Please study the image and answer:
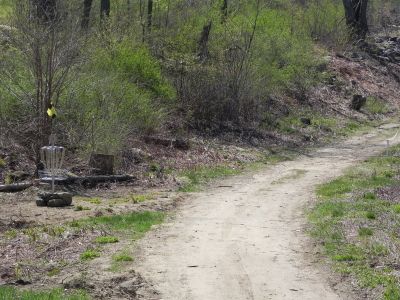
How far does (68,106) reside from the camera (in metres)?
20.4

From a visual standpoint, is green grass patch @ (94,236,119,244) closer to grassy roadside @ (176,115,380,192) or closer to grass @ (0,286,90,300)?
grass @ (0,286,90,300)

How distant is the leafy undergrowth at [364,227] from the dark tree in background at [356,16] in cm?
2657

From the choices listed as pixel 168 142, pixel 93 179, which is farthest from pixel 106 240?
pixel 168 142

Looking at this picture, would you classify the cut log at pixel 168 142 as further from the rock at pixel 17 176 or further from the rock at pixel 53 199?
the rock at pixel 53 199

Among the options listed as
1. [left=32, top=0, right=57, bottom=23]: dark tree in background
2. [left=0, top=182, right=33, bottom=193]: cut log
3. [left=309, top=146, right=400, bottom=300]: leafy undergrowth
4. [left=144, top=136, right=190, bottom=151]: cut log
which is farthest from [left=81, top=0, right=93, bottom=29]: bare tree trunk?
[left=309, top=146, right=400, bottom=300]: leafy undergrowth

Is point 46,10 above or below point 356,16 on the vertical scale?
above

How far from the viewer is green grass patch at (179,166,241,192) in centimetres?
1894

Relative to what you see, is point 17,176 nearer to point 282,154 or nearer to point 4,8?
point 282,154

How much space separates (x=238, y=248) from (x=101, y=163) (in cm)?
773

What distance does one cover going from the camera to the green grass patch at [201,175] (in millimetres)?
18938

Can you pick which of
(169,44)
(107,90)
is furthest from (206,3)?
(107,90)

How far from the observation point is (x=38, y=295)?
356 inches

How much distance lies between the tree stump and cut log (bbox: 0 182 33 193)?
2.00m

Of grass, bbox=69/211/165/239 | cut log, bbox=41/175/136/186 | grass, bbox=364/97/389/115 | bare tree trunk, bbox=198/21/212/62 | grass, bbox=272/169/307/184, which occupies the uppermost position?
bare tree trunk, bbox=198/21/212/62
